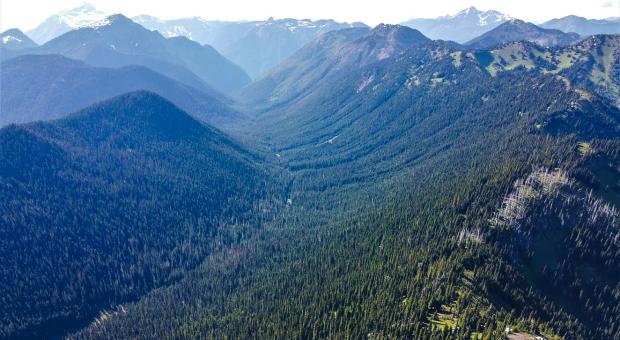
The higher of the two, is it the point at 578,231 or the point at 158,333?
the point at 578,231

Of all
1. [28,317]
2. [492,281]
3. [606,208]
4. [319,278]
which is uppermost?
[606,208]

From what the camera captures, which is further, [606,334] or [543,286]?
[543,286]

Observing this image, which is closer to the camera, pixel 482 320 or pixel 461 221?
pixel 482 320

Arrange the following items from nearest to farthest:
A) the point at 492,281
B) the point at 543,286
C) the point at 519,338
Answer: the point at 519,338 < the point at 492,281 < the point at 543,286

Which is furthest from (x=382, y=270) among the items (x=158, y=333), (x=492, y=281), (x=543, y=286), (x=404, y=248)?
(x=158, y=333)

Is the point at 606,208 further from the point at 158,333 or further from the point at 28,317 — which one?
the point at 28,317

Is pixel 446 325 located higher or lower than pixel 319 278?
higher

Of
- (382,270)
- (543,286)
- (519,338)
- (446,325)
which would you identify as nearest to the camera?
(519,338)

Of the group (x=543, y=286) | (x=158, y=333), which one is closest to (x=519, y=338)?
(x=543, y=286)

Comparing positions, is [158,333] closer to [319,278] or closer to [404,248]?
[319,278]
